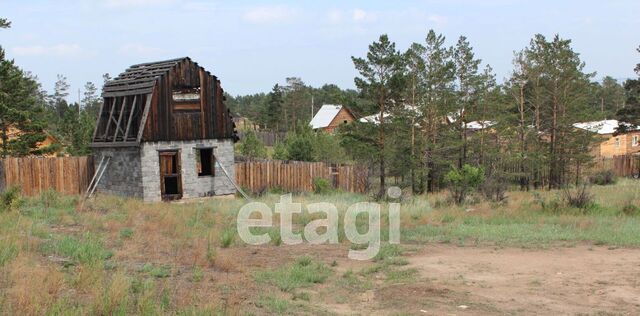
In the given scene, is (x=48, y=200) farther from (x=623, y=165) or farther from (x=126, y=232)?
(x=623, y=165)

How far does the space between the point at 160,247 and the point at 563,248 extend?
915 cm

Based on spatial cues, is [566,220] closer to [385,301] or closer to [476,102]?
[385,301]

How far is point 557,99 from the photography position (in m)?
36.7

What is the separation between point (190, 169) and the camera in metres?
25.0

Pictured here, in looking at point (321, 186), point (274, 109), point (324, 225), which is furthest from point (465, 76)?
point (274, 109)

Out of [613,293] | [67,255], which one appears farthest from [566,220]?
[67,255]

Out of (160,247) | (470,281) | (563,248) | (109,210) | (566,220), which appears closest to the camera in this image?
(470,281)

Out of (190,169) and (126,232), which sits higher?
(190,169)

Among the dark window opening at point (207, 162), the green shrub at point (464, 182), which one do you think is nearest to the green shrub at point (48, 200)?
the dark window opening at point (207, 162)

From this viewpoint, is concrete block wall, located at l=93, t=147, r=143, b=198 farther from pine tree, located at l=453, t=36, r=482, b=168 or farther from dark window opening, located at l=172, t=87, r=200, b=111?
pine tree, located at l=453, t=36, r=482, b=168

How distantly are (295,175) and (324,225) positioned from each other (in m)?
12.8

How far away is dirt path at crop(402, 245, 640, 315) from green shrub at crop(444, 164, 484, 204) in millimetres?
8852

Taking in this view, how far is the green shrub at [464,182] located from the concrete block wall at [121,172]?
1272 centimetres

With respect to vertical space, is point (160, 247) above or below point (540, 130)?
below
